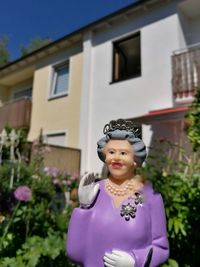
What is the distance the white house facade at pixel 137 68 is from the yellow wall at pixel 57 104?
23.5 inches

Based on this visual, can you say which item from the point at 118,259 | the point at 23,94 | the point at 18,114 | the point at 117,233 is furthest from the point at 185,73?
the point at 23,94

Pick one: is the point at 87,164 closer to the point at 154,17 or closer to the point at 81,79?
the point at 81,79

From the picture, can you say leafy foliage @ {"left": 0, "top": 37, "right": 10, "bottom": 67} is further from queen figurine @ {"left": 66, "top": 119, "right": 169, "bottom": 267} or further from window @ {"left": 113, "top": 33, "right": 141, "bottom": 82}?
queen figurine @ {"left": 66, "top": 119, "right": 169, "bottom": 267}

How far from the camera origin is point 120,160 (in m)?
1.98

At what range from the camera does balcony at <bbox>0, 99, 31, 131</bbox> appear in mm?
15055

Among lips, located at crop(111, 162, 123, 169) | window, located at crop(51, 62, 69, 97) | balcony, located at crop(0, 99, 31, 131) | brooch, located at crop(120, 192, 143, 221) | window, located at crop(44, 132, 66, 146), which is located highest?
window, located at crop(51, 62, 69, 97)

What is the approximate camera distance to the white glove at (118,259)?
169 centimetres

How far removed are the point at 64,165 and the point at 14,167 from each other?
4988 mm

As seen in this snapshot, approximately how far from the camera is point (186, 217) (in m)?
4.07

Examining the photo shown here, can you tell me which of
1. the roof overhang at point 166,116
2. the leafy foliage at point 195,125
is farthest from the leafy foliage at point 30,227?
the roof overhang at point 166,116

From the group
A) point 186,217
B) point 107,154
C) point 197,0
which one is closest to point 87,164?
point 197,0

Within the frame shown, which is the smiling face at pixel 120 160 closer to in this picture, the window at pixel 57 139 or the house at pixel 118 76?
the house at pixel 118 76

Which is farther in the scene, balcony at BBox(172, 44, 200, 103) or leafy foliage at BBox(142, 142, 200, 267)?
balcony at BBox(172, 44, 200, 103)

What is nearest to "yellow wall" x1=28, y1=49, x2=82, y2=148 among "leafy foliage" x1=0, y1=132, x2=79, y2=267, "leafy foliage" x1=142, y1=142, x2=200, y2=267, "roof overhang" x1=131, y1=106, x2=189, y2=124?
"roof overhang" x1=131, y1=106, x2=189, y2=124
